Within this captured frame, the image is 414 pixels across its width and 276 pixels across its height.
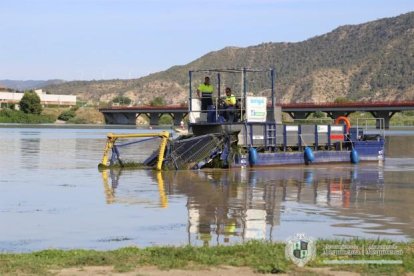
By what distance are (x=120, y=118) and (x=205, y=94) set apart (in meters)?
138

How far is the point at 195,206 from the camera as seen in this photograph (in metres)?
18.8

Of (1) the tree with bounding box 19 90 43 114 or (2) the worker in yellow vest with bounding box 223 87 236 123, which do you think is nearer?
(2) the worker in yellow vest with bounding box 223 87 236 123

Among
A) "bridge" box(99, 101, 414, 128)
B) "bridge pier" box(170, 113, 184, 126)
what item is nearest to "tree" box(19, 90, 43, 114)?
"bridge" box(99, 101, 414, 128)

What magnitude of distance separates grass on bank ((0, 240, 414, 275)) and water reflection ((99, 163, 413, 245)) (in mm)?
2115

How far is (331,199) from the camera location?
2055cm

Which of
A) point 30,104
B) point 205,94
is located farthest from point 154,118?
point 205,94

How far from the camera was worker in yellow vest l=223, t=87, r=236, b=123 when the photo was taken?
31328 mm

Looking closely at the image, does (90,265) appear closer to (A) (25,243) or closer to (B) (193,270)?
Answer: (B) (193,270)

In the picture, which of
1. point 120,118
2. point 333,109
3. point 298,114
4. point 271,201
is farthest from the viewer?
point 120,118

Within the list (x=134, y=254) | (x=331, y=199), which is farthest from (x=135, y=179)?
(x=134, y=254)

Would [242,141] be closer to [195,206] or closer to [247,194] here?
[247,194]

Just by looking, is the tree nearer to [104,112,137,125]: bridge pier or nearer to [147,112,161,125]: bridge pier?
[104,112,137,125]: bridge pier

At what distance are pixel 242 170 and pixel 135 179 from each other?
5.24 metres

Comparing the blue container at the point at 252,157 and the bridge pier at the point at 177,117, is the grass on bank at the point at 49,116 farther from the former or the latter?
the blue container at the point at 252,157
